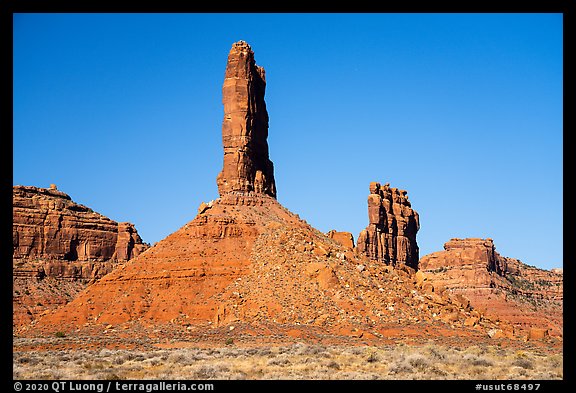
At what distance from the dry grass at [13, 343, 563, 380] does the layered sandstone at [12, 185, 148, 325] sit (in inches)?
2778

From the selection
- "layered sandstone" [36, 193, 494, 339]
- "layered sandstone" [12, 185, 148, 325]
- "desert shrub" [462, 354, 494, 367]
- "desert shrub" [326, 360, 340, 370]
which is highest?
"layered sandstone" [12, 185, 148, 325]

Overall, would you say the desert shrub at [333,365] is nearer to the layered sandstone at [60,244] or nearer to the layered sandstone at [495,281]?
the layered sandstone at [60,244]

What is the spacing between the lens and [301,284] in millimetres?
81312

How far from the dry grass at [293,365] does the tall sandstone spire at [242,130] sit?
36.7m

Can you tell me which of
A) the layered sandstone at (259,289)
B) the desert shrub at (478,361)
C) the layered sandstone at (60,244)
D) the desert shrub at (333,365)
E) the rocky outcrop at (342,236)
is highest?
the layered sandstone at (60,244)

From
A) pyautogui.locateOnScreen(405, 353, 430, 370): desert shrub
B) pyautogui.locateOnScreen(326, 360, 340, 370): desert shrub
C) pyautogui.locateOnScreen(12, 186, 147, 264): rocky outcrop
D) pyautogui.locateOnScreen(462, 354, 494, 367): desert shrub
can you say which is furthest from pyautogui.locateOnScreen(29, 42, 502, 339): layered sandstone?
pyautogui.locateOnScreen(12, 186, 147, 264): rocky outcrop

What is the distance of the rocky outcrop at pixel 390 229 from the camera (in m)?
144

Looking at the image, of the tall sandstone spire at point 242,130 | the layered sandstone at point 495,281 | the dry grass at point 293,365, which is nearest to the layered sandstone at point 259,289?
the tall sandstone spire at point 242,130

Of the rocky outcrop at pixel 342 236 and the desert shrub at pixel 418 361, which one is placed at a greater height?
the rocky outcrop at pixel 342 236

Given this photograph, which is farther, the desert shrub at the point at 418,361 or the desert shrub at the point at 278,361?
the desert shrub at the point at 278,361

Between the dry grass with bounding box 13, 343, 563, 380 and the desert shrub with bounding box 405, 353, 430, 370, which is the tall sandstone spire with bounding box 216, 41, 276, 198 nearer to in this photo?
the dry grass with bounding box 13, 343, 563, 380

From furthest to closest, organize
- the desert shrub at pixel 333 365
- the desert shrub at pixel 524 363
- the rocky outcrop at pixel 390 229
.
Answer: the rocky outcrop at pixel 390 229 < the desert shrub at pixel 524 363 < the desert shrub at pixel 333 365

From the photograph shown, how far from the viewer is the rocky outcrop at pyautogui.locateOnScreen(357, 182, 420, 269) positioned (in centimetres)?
14350

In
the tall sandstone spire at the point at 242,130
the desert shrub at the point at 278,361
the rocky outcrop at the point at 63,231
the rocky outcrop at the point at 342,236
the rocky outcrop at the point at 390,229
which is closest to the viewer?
the desert shrub at the point at 278,361
